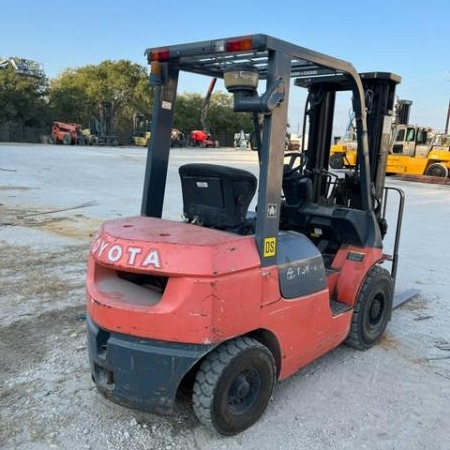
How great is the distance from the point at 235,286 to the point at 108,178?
14681 mm

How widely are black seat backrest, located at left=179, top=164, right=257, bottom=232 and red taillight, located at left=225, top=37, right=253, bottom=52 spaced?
0.72m

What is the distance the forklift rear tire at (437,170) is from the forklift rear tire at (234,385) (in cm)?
2166

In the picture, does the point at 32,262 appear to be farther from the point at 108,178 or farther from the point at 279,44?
the point at 108,178

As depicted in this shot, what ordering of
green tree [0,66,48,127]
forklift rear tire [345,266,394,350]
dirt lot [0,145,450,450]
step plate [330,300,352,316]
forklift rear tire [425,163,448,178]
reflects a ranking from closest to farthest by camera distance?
dirt lot [0,145,450,450], step plate [330,300,352,316], forklift rear tire [345,266,394,350], forklift rear tire [425,163,448,178], green tree [0,66,48,127]

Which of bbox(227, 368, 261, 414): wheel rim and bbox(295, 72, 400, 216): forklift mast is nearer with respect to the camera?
bbox(227, 368, 261, 414): wheel rim

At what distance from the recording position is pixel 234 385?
2908 mm

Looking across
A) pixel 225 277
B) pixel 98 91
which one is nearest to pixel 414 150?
pixel 225 277

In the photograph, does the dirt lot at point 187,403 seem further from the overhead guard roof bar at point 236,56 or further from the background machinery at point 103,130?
the background machinery at point 103,130

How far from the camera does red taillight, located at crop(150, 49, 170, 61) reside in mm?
3359

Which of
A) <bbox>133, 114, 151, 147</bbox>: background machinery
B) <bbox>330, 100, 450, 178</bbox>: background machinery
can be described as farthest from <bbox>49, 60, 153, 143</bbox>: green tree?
<bbox>330, 100, 450, 178</bbox>: background machinery

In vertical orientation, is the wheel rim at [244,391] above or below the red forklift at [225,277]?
below

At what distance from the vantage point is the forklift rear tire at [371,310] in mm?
3896

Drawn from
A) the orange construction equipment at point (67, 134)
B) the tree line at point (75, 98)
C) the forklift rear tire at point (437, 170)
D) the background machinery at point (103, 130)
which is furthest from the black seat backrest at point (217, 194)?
the tree line at point (75, 98)

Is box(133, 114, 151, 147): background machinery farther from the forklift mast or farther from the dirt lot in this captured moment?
the forklift mast
